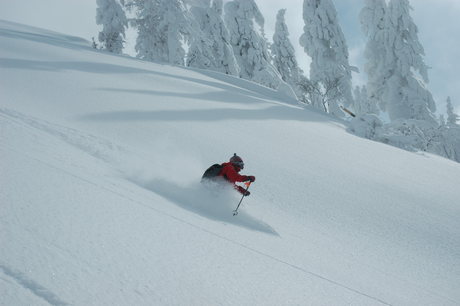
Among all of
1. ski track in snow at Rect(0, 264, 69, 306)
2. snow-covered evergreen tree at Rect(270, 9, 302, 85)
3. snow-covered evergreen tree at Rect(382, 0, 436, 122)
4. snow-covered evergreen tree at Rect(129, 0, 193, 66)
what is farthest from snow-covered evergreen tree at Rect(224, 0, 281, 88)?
ski track in snow at Rect(0, 264, 69, 306)

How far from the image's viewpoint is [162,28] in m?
24.8

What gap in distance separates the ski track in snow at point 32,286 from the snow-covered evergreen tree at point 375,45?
27.1 meters

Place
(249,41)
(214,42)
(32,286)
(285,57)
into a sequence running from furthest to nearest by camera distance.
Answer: (285,57) → (249,41) → (214,42) → (32,286)

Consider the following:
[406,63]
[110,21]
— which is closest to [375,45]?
[406,63]

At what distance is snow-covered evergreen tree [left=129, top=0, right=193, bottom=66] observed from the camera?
24.1m

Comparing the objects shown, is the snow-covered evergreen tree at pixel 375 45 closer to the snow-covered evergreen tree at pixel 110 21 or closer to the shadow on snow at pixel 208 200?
the snow-covered evergreen tree at pixel 110 21

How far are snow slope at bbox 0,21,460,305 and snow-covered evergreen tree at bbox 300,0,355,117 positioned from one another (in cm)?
1782

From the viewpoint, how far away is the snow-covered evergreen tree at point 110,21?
86.9 feet

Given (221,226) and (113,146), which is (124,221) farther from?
(113,146)

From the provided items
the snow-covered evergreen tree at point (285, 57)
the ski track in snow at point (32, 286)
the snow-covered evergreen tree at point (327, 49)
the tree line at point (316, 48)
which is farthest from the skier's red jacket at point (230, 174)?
the snow-covered evergreen tree at point (285, 57)

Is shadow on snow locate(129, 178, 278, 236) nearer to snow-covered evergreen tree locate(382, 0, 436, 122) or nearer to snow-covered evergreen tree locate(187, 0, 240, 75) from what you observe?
snow-covered evergreen tree locate(382, 0, 436, 122)

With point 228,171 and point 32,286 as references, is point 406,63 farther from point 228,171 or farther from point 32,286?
point 32,286

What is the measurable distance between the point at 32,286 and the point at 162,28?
25.5 meters

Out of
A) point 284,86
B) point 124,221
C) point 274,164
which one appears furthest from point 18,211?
point 284,86
